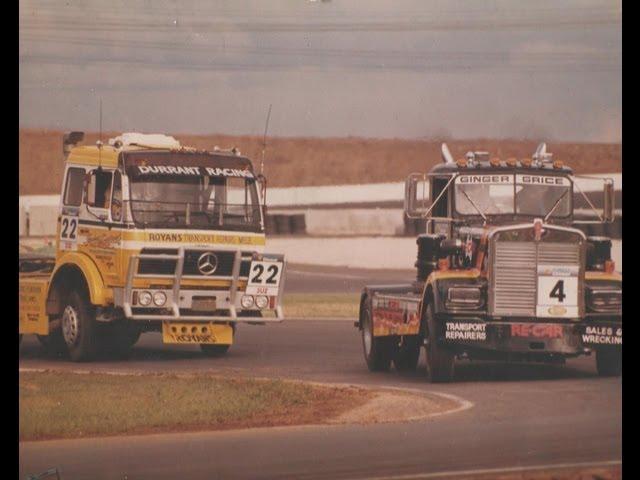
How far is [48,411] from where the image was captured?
15172mm

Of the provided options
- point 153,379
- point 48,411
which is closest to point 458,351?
point 153,379

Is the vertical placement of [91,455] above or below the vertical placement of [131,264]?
below

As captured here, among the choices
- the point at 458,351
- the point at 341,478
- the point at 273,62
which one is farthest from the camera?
the point at 458,351

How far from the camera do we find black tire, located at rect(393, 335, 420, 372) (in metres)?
18.5

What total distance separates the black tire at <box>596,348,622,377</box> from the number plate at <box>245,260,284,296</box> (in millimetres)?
3837

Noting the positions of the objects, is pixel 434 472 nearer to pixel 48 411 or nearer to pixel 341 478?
pixel 341 478

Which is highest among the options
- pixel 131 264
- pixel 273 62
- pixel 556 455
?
pixel 273 62

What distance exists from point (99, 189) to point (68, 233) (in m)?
0.76

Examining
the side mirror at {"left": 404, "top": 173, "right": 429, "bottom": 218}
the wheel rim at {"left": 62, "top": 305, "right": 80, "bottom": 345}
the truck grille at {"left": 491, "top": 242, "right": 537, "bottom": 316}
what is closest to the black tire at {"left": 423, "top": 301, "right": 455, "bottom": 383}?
the truck grille at {"left": 491, "top": 242, "right": 537, "bottom": 316}

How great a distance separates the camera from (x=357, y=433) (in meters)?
15.4

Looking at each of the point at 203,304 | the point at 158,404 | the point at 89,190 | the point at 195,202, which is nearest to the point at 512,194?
the point at 195,202

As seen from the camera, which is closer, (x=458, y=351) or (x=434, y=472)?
(x=434, y=472)

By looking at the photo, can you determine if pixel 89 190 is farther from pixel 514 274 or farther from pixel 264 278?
pixel 514 274

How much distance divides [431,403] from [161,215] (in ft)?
13.2
